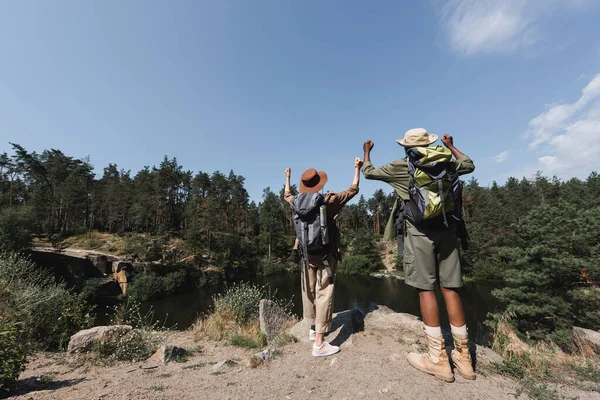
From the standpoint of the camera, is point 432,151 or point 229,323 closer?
point 432,151

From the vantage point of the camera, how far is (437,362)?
100 inches

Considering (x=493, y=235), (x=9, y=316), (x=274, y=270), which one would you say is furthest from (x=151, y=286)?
(x=493, y=235)

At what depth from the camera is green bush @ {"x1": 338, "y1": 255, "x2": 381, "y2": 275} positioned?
4312cm

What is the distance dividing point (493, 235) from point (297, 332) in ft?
149

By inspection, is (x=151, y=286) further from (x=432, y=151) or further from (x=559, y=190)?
(x=559, y=190)

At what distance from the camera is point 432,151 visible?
2488 millimetres

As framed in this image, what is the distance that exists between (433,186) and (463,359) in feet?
5.79

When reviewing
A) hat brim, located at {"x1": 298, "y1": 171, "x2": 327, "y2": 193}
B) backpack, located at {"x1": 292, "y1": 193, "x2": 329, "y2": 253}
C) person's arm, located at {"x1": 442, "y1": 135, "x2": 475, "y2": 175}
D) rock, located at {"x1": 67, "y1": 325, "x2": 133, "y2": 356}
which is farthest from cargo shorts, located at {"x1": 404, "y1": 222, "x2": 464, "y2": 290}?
rock, located at {"x1": 67, "y1": 325, "x2": 133, "y2": 356}

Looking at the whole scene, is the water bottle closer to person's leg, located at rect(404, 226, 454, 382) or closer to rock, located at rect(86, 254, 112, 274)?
person's leg, located at rect(404, 226, 454, 382)

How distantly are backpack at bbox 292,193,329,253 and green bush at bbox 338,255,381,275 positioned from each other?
139 feet

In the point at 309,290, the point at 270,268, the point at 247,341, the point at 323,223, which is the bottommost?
the point at 270,268

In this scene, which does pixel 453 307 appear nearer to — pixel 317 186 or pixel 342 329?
pixel 342 329

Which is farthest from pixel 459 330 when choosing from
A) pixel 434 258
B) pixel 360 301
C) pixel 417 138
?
pixel 360 301

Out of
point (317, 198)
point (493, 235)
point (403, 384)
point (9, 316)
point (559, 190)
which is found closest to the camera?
point (403, 384)
